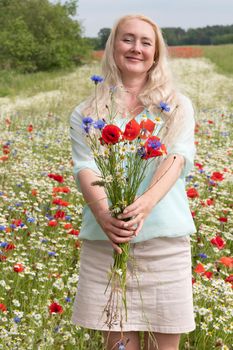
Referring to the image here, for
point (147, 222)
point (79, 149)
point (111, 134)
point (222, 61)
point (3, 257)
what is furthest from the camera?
point (222, 61)

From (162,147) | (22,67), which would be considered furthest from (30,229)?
Result: (22,67)

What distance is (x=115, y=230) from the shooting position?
2383 millimetres

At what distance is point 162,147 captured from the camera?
2.29m

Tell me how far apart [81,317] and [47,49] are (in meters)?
29.8

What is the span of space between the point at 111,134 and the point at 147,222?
0.58 meters

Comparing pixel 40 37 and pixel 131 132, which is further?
pixel 40 37

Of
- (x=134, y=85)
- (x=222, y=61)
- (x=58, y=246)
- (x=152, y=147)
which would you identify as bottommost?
(x=58, y=246)

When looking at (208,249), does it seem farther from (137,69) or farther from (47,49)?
(47,49)

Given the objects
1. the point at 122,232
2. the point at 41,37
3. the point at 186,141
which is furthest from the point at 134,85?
the point at 41,37

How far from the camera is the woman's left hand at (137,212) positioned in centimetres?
233

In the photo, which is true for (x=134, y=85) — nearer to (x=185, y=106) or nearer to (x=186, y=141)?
(x=185, y=106)

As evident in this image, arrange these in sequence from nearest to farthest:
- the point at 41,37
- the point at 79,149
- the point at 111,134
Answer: the point at 111,134 → the point at 79,149 → the point at 41,37

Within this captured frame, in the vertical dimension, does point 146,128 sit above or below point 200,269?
above

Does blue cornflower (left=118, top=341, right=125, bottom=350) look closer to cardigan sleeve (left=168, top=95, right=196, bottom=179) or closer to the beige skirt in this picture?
the beige skirt
